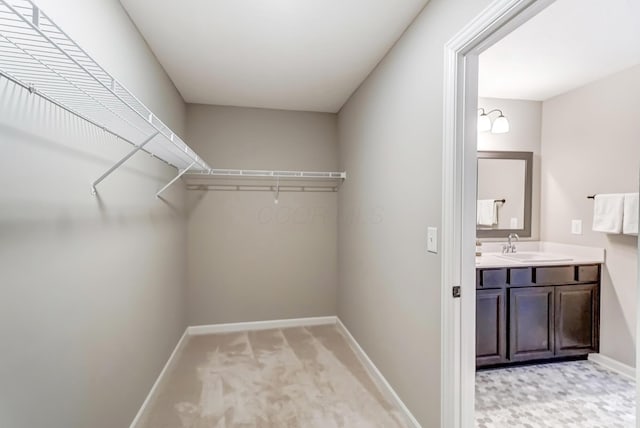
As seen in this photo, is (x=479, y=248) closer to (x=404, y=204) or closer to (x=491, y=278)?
(x=491, y=278)

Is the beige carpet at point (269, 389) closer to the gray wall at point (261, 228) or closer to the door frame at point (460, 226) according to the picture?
the gray wall at point (261, 228)

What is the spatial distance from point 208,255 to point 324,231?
1280mm

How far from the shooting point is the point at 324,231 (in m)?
3.57

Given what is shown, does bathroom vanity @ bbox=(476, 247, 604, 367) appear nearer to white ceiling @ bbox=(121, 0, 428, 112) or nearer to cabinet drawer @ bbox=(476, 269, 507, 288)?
cabinet drawer @ bbox=(476, 269, 507, 288)

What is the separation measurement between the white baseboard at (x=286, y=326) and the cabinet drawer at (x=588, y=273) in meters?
1.88

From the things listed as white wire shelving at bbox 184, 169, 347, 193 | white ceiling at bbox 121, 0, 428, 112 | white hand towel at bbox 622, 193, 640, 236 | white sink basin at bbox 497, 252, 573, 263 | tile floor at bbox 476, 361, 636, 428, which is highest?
white ceiling at bbox 121, 0, 428, 112

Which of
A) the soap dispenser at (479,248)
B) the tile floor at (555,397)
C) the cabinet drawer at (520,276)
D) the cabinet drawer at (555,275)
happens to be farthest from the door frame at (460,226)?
the soap dispenser at (479,248)

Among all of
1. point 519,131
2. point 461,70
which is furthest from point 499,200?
point 461,70

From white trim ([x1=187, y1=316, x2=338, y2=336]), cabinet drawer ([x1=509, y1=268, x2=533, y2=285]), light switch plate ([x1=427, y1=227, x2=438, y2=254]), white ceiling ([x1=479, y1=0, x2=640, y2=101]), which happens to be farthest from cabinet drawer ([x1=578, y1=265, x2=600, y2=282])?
white trim ([x1=187, y1=316, x2=338, y2=336])

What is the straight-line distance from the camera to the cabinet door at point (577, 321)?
2596 millimetres

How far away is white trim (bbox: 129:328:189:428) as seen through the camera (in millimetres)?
1842

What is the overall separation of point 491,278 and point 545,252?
1.10 meters

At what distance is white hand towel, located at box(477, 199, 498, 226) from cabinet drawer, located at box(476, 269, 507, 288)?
795 millimetres

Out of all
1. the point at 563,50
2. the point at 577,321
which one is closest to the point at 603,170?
the point at 563,50
